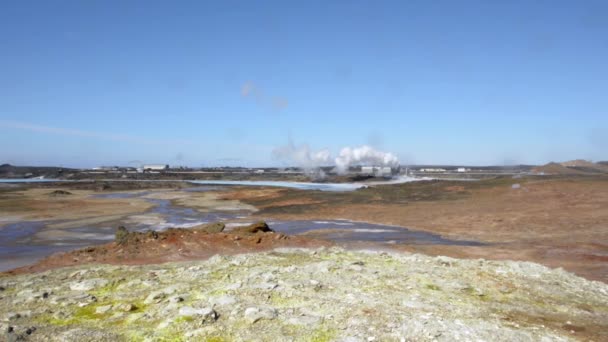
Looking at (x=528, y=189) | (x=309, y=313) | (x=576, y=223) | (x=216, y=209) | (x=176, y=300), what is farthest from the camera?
(x=216, y=209)

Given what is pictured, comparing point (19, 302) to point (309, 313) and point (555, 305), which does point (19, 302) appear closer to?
point (309, 313)

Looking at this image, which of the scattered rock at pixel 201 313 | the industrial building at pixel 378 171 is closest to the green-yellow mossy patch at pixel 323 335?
the scattered rock at pixel 201 313

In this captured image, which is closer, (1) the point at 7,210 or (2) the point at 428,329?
(2) the point at 428,329

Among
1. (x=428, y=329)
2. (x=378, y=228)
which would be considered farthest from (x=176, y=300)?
(x=378, y=228)

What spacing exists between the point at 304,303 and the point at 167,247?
35.1 ft

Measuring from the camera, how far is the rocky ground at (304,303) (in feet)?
27.2

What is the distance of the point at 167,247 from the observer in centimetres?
1902

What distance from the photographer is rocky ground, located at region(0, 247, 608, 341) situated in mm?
8289

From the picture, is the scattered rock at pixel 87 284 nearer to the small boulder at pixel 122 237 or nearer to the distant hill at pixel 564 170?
the small boulder at pixel 122 237

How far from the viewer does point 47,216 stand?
3909 centimetres

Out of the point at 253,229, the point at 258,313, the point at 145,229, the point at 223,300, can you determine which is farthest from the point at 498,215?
the point at 258,313

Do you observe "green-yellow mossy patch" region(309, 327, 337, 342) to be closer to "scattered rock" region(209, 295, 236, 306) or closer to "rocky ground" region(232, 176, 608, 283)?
"scattered rock" region(209, 295, 236, 306)

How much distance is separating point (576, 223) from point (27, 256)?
2974 cm

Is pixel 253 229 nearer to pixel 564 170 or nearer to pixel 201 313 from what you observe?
pixel 201 313
